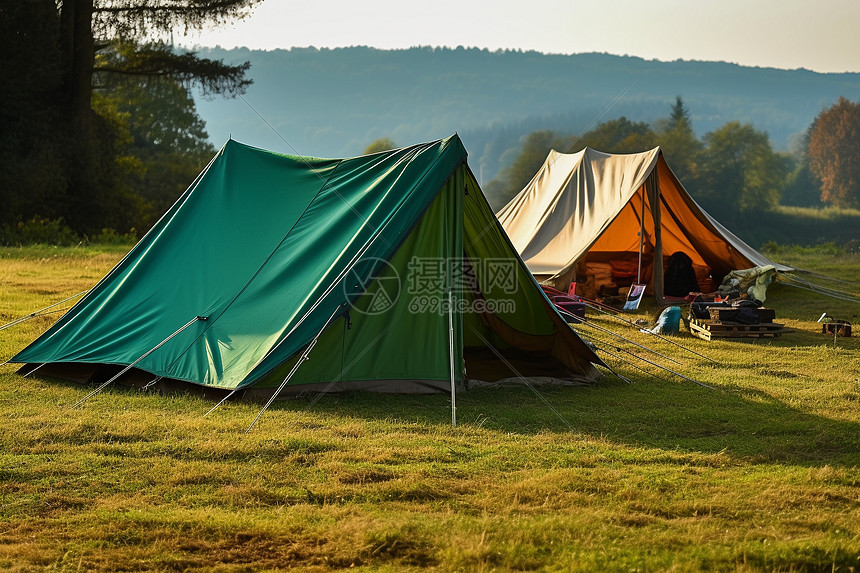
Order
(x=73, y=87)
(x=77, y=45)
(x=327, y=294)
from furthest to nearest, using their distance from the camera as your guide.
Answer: (x=73, y=87)
(x=77, y=45)
(x=327, y=294)

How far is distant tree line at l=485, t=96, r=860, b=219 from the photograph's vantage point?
5219 centimetres

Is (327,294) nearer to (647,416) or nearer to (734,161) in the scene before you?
(647,416)

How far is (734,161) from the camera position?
56219 millimetres

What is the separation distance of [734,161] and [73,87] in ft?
151

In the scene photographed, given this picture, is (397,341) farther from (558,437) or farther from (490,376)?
(558,437)

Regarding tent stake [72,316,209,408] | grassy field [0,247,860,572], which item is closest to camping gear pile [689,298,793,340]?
grassy field [0,247,860,572]

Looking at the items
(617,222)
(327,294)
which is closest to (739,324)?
(617,222)

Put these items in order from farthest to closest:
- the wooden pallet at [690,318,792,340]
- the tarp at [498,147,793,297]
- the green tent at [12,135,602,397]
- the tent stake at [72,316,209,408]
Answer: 1. the tarp at [498,147,793,297]
2. the wooden pallet at [690,318,792,340]
3. the green tent at [12,135,602,397]
4. the tent stake at [72,316,209,408]

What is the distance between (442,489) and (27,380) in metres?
3.74

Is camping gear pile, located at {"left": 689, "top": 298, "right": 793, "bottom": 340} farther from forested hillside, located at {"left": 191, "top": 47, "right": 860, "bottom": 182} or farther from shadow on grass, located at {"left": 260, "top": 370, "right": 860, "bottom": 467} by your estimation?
forested hillside, located at {"left": 191, "top": 47, "right": 860, "bottom": 182}

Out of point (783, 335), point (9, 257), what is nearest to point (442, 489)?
point (783, 335)

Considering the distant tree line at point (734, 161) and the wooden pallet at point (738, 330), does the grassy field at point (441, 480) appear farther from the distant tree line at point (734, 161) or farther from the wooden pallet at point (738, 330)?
the distant tree line at point (734, 161)


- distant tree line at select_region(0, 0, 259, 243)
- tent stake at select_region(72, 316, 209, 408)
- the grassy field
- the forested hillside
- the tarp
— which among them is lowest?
the grassy field

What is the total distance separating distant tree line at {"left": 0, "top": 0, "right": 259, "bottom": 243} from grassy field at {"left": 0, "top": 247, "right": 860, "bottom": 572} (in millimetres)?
15910
